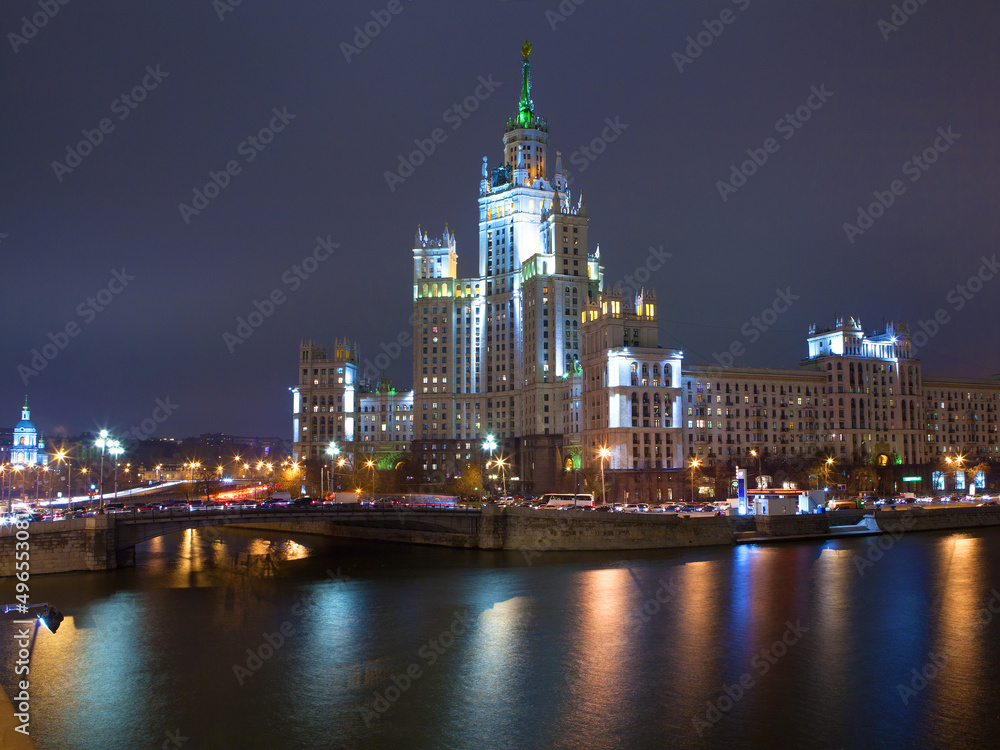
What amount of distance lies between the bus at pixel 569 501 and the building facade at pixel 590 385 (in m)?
16.3

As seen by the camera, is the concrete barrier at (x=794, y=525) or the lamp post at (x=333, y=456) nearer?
the concrete barrier at (x=794, y=525)

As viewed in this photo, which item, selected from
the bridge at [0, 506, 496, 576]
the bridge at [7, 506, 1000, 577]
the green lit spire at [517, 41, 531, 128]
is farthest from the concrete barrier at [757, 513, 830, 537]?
the green lit spire at [517, 41, 531, 128]

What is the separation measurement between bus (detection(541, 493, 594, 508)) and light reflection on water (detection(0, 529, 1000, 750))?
32.1m

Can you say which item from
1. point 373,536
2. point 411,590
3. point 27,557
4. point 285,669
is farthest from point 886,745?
point 373,536

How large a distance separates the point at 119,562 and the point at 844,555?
66687 millimetres

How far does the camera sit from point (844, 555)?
269ft

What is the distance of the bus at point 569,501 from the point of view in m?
107

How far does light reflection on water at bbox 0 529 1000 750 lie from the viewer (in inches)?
1387

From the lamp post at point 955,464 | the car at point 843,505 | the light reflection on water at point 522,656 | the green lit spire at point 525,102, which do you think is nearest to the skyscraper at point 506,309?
the green lit spire at point 525,102

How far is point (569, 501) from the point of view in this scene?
365ft

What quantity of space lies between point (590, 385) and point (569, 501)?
33.7m

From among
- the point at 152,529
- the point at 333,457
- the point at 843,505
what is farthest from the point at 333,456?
the point at 152,529

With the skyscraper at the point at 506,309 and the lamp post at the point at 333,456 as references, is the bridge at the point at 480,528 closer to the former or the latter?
the lamp post at the point at 333,456

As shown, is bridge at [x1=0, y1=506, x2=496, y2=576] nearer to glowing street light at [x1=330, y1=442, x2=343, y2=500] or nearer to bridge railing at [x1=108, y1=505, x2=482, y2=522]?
bridge railing at [x1=108, y1=505, x2=482, y2=522]
